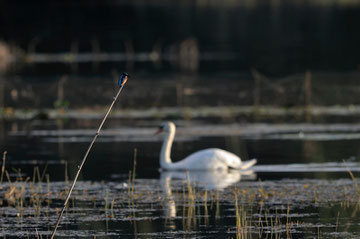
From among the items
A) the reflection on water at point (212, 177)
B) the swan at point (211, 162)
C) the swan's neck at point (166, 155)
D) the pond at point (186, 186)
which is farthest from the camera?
the swan's neck at point (166, 155)

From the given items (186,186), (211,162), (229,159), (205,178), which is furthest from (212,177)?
(186,186)

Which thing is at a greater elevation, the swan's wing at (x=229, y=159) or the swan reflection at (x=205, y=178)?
the swan's wing at (x=229, y=159)

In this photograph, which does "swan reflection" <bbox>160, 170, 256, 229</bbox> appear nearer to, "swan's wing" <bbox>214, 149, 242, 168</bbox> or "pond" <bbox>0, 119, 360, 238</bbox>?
"pond" <bbox>0, 119, 360, 238</bbox>

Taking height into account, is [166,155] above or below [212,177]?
above

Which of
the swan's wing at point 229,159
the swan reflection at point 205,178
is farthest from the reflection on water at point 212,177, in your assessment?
the swan's wing at point 229,159

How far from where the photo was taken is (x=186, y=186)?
1884cm

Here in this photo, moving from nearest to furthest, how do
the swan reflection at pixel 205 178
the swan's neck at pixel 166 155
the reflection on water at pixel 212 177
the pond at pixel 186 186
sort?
the pond at pixel 186 186 → the swan reflection at pixel 205 178 → the reflection on water at pixel 212 177 → the swan's neck at pixel 166 155

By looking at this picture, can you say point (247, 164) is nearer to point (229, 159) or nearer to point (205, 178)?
point (229, 159)

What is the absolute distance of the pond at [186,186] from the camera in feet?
48.0

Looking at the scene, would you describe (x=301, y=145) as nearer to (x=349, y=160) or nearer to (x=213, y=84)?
(x=349, y=160)

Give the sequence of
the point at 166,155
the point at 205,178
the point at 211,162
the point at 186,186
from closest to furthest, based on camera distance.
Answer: the point at 186,186 < the point at 205,178 < the point at 211,162 < the point at 166,155

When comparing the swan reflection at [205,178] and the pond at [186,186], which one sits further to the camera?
the swan reflection at [205,178]

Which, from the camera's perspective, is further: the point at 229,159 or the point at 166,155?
the point at 166,155

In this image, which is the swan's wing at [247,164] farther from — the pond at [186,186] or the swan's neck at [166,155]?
the swan's neck at [166,155]
